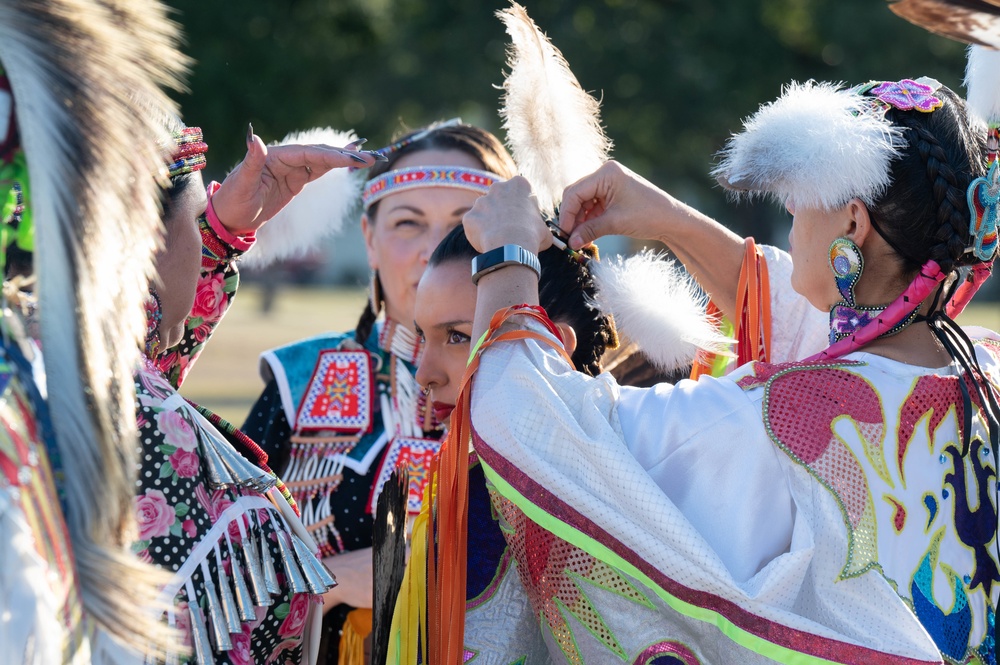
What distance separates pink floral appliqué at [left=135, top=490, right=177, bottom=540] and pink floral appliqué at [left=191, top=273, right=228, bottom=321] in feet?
3.24

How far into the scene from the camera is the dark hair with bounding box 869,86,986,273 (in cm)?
180

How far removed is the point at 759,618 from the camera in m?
1.65

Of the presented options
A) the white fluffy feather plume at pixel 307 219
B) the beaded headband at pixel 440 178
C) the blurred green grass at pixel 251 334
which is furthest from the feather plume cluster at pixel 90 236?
the blurred green grass at pixel 251 334

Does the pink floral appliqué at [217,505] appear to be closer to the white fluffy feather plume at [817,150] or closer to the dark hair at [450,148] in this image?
the white fluffy feather plume at [817,150]

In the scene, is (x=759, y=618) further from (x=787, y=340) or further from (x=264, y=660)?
(x=787, y=340)

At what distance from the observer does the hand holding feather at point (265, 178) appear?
2406 mm

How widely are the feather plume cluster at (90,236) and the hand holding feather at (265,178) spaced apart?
1150mm

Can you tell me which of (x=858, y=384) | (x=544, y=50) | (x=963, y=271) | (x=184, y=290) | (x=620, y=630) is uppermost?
(x=544, y=50)

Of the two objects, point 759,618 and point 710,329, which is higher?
point 710,329

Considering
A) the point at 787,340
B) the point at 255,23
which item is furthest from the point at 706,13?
the point at 787,340

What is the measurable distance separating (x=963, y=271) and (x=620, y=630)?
0.86m

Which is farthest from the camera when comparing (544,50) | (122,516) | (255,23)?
(255,23)

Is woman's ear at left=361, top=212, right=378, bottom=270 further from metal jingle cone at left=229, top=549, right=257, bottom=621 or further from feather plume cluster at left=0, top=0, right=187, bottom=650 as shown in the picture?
feather plume cluster at left=0, top=0, right=187, bottom=650

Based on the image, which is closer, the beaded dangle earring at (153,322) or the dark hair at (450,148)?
the beaded dangle earring at (153,322)
